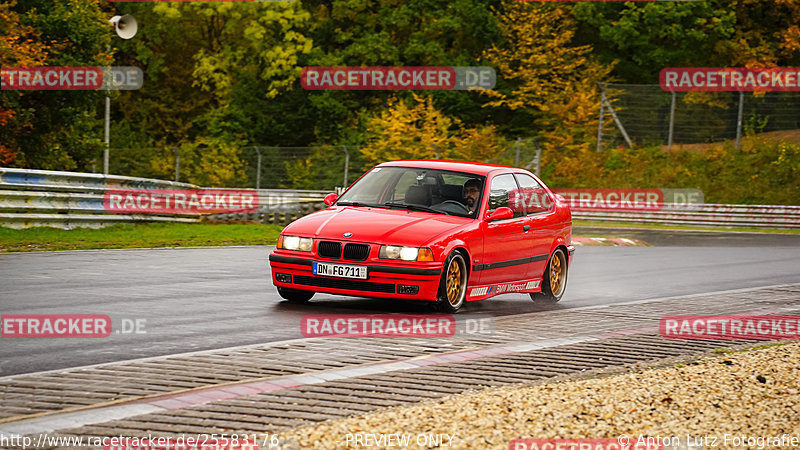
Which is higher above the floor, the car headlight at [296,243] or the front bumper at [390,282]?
the car headlight at [296,243]

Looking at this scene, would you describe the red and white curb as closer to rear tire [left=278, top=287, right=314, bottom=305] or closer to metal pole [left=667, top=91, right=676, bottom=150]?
metal pole [left=667, top=91, right=676, bottom=150]

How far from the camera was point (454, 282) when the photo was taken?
11922mm

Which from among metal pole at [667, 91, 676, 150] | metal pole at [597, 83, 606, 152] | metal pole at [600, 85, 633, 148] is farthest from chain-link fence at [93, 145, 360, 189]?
metal pole at [667, 91, 676, 150]

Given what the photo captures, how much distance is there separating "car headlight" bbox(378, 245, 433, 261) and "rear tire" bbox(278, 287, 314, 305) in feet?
3.98

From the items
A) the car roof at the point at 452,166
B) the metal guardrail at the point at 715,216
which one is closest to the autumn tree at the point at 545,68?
the metal guardrail at the point at 715,216

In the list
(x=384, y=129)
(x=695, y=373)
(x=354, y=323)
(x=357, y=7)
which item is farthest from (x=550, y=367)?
(x=357, y=7)

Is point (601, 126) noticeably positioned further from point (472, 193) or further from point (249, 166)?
point (472, 193)

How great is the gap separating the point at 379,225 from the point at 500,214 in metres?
1.51

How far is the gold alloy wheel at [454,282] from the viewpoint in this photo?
38.5 feet

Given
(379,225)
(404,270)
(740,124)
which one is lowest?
(404,270)

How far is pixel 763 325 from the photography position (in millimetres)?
12391

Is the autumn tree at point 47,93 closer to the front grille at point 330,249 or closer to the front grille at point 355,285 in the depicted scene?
the front grille at point 330,249

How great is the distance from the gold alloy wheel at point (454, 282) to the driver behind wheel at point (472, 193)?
2.82ft

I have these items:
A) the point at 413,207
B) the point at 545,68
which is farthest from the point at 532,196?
the point at 545,68
